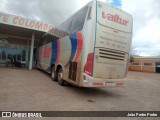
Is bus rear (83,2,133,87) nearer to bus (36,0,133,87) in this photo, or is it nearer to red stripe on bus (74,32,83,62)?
bus (36,0,133,87)

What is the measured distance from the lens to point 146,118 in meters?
4.42

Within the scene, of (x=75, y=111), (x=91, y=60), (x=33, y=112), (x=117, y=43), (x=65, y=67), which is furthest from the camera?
(x=65, y=67)

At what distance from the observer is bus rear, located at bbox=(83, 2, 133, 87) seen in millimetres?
6094

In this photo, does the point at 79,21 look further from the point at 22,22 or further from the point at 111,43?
the point at 22,22

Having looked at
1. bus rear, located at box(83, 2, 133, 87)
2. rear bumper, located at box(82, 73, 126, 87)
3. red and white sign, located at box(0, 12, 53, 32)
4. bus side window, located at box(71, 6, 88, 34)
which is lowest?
rear bumper, located at box(82, 73, 126, 87)

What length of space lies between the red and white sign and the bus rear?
11.7m

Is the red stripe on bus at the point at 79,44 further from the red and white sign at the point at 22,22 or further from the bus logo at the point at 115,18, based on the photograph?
the red and white sign at the point at 22,22

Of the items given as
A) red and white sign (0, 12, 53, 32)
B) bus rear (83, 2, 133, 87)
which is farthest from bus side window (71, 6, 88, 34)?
red and white sign (0, 12, 53, 32)

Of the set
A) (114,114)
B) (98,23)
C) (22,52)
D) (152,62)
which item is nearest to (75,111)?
(114,114)

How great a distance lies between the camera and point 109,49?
21.2 feet

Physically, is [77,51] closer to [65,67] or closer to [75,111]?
[65,67]

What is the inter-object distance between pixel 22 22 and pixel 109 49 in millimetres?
12192

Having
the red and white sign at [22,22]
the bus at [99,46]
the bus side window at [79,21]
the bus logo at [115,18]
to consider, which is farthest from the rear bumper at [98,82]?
the red and white sign at [22,22]

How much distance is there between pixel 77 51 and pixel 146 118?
12.1ft
